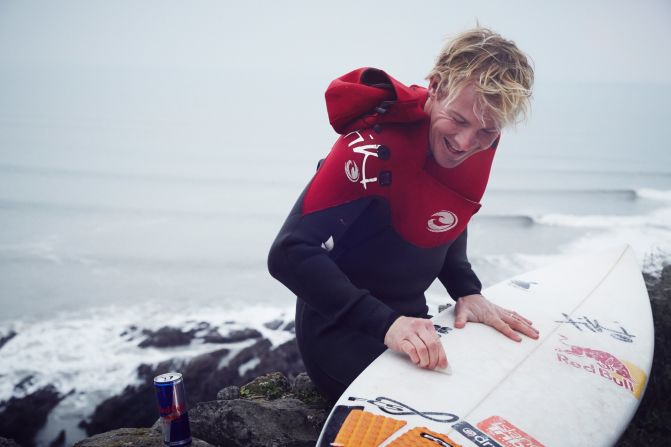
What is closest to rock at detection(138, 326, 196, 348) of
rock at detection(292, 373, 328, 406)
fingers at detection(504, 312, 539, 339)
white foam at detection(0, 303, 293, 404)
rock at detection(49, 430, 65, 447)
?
white foam at detection(0, 303, 293, 404)

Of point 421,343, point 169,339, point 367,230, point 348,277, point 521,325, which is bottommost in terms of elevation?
point 169,339

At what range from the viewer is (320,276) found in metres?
1.68

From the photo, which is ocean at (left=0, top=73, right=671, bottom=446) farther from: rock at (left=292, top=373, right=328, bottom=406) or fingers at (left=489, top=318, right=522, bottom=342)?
rock at (left=292, top=373, right=328, bottom=406)

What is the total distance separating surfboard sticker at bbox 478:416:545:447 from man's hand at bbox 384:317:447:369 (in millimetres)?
288

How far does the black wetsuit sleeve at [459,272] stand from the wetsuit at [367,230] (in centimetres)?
28

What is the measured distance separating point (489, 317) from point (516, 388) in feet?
1.35

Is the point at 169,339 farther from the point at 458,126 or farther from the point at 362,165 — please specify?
the point at 458,126

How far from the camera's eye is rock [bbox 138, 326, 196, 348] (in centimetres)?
764

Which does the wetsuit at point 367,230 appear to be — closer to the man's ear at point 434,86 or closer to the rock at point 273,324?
the man's ear at point 434,86

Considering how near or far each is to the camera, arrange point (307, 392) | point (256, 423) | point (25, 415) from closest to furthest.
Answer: point (256, 423)
point (307, 392)
point (25, 415)

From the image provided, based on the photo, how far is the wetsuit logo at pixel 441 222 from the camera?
1881 mm

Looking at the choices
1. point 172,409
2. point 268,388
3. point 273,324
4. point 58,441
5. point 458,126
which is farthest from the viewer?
point 273,324

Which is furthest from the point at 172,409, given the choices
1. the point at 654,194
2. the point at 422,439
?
the point at 654,194

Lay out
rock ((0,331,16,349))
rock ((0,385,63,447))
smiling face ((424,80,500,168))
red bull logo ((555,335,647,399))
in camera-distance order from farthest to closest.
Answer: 1. rock ((0,331,16,349))
2. rock ((0,385,63,447))
3. red bull logo ((555,335,647,399))
4. smiling face ((424,80,500,168))
